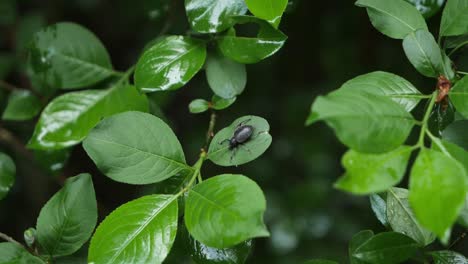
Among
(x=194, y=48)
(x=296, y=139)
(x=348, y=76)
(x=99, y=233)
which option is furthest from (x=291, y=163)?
(x=99, y=233)

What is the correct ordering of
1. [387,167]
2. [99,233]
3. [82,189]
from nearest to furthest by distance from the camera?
1. [387,167]
2. [99,233]
3. [82,189]

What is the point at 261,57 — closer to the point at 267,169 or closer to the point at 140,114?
the point at 140,114

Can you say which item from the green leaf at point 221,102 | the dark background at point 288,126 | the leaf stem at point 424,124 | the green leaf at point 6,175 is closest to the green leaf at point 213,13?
the green leaf at point 221,102

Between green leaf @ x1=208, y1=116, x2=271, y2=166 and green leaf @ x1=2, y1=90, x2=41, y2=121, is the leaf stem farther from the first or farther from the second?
green leaf @ x1=2, y1=90, x2=41, y2=121

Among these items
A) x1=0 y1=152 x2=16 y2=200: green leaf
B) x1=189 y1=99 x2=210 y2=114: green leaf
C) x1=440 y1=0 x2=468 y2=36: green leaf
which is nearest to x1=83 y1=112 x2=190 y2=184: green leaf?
x1=189 y1=99 x2=210 y2=114: green leaf

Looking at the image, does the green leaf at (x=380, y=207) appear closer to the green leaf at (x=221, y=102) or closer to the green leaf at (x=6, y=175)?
the green leaf at (x=221, y=102)

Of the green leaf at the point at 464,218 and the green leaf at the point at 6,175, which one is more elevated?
the green leaf at the point at 464,218

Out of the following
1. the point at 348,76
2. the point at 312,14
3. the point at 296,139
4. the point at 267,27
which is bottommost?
the point at 296,139

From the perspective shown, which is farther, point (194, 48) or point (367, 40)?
point (367, 40)
